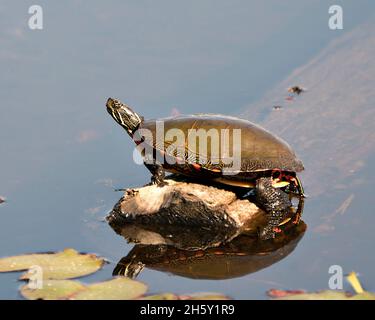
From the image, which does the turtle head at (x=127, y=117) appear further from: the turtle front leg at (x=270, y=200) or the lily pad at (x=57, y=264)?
the lily pad at (x=57, y=264)

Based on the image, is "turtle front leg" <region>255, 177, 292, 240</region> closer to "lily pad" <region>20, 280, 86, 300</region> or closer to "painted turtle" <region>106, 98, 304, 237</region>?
"painted turtle" <region>106, 98, 304, 237</region>

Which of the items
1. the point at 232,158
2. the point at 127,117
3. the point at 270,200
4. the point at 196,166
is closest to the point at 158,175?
the point at 196,166

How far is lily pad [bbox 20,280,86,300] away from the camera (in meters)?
4.68

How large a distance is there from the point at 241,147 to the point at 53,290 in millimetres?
2001

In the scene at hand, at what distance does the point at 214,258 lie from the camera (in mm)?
5316

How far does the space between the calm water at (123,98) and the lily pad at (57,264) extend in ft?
0.38

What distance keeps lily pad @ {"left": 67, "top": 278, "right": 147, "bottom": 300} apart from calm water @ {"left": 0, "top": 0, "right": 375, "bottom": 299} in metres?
0.13

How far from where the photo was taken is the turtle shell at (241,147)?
5.85m

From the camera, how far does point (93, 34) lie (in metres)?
9.38

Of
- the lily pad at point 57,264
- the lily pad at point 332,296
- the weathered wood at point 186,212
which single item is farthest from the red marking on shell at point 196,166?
the lily pad at point 332,296

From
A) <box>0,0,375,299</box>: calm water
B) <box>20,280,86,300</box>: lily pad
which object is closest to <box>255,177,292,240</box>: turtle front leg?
<box>0,0,375,299</box>: calm water

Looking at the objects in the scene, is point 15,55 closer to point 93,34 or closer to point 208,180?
point 93,34

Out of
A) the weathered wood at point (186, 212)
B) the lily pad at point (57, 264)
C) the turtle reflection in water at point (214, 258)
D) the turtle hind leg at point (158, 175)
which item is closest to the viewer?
the lily pad at point (57, 264)
